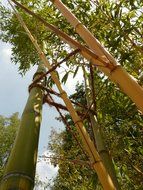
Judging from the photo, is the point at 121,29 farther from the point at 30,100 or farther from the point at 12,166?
the point at 12,166

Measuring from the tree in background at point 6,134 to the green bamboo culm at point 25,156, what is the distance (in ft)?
41.4

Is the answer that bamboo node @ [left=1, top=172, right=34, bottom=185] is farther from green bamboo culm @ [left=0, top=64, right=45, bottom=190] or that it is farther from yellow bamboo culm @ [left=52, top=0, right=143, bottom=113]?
yellow bamboo culm @ [left=52, top=0, right=143, bottom=113]

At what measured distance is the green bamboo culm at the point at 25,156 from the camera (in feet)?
4.72

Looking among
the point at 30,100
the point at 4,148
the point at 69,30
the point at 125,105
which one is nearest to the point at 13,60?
the point at 69,30

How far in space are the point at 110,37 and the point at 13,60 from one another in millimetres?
2729

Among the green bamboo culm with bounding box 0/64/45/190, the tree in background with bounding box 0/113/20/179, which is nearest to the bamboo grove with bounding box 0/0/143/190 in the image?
the green bamboo culm with bounding box 0/64/45/190

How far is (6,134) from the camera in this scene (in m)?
15.2

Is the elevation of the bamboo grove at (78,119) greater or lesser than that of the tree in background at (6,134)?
lesser

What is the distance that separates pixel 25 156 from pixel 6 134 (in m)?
14.0

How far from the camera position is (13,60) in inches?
235

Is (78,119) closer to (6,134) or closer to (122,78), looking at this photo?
(122,78)

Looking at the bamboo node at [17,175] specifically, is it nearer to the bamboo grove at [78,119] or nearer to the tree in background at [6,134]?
the bamboo grove at [78,119]

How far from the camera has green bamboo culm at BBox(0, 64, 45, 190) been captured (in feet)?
4.72

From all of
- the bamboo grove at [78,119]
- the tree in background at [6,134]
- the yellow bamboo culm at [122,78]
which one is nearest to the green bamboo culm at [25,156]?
the bamboo grove at [78,119]
